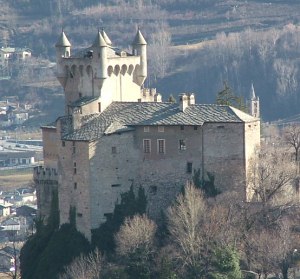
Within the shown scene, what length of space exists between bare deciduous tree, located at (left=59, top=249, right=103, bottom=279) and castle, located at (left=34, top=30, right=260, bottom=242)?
7.09 ft

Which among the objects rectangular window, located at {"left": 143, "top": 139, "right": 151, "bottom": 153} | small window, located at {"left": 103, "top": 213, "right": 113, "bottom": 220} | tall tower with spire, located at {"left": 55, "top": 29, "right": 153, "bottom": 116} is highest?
tall tower with spire, located at {"left": 55, "top": 29, "right": 153, "bottom": 116}

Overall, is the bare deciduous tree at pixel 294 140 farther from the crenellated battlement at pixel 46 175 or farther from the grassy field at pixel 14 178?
the grassy field at pixel 14 178

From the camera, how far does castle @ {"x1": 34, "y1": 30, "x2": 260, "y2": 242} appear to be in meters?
90.2

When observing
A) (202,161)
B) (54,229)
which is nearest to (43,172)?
(54,229)

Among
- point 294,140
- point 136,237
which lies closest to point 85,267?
point 136,237

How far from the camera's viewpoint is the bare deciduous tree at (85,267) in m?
86.6

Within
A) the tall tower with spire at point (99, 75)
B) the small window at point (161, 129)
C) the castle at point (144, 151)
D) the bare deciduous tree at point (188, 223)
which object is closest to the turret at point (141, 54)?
the tall tower with spire at point (99, 75)

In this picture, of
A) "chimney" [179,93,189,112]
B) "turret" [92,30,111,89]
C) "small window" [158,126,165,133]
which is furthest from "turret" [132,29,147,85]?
"small window" [158,126,165,133]

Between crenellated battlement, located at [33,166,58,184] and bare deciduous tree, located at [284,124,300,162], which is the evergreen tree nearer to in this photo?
bare deciduous tree, located at [284,124,300,162]

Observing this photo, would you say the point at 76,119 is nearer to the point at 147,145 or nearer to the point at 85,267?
the point at 147,145

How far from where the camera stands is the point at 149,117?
92.1 m

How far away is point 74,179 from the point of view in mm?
91562

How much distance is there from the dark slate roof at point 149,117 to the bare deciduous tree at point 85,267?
21.8ft

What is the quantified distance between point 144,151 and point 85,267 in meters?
7.93
